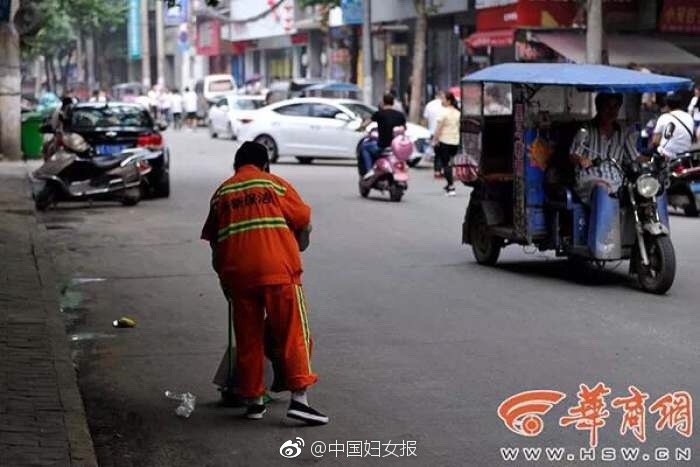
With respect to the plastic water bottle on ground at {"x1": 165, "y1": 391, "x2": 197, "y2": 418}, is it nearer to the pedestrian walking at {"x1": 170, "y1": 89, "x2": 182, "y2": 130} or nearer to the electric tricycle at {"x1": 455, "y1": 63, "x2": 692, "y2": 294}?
the electric tricycle at {"x1": 455, "y1": 63, "x2": 692, "y2": 294}

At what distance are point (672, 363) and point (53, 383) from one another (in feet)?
13.2

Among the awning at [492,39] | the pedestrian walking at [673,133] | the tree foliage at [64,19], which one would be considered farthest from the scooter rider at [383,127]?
the tree foliage at [64,19]

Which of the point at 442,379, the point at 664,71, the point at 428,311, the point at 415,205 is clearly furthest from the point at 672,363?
the point at 664,71

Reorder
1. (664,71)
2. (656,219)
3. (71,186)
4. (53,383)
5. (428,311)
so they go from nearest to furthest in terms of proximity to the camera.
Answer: (53,383) < (428,311) < (656,219) < (71,186) < (664,71)

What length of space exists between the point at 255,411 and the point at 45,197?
532 inches

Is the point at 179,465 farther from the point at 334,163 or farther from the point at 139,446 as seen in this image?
the point at 334,163

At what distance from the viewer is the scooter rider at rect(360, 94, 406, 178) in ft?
72.6

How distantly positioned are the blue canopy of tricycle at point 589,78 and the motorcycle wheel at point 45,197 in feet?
30.7

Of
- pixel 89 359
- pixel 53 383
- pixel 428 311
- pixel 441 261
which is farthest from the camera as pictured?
pixel 441 261

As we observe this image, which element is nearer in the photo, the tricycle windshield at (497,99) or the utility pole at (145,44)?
the tricycle windshield at (497,99)

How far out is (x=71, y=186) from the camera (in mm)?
20625

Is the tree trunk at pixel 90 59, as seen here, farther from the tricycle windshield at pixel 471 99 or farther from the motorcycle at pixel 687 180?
the tricycle windshield at pixel 471 99

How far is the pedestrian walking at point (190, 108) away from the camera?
52219mm

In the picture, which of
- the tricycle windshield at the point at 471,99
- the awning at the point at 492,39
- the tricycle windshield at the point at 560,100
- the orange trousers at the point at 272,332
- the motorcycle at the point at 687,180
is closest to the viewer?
the orange trousers at the point at 272,332
